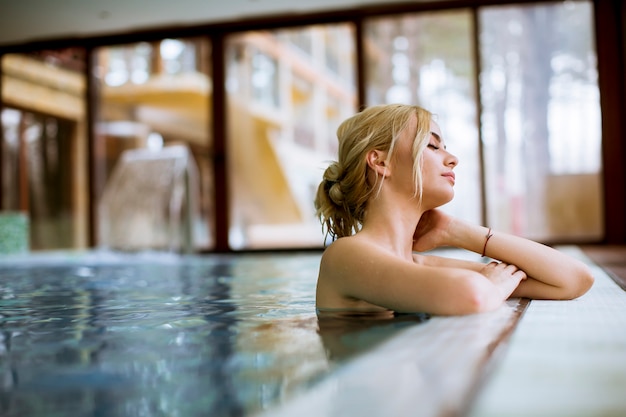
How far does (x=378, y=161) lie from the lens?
1.85 meters

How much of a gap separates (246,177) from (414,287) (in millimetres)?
6579

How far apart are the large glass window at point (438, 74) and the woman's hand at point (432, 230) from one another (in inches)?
210

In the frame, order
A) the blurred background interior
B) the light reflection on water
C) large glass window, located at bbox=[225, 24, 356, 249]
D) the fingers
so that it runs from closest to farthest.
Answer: the light reflection on water → the fingers → the blurred background interior → large glass window, located at bbox=[225, 24, 356, 249]

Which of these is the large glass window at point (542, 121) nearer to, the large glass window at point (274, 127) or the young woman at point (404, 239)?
the large glass window at point (274, 127)

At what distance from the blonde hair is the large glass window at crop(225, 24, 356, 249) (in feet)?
19.2

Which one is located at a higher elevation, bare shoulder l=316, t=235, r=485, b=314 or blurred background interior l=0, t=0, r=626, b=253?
blurred background interior l=0, t=0, r=626, b=253

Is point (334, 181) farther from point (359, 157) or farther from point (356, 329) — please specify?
point (356, 329)

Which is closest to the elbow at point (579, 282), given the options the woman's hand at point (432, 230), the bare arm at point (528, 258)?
the bare arm at point (528, 258)

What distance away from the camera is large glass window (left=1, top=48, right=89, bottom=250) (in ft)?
28.0

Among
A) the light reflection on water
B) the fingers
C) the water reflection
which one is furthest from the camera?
the fingers

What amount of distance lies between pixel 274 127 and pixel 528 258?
6811 millimetres

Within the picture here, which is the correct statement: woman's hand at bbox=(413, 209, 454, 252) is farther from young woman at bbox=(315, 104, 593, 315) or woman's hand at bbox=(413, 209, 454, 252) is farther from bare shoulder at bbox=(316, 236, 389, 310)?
bare shoulder at bbox=(316, 236, 389, 310)

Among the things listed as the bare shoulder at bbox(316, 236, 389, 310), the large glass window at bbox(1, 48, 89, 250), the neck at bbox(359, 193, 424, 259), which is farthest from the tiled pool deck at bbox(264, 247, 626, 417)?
the large glass window at bbox(1, 48, 89, 250)

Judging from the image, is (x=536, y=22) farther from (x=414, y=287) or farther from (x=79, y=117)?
(x=414, y=287)
